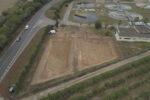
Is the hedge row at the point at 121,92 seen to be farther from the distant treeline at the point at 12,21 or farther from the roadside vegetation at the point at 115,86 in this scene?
the distant treeline at the point at 12,21

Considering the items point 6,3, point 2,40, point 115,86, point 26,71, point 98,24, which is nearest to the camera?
point 115,86

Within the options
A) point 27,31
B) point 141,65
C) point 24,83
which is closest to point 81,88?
point 24,83

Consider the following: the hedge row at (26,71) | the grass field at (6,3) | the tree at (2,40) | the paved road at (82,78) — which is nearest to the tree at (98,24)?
the paved road at (82,78)

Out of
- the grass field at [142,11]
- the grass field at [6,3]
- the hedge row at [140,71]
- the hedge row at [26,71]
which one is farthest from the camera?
the grass field at [6,3]

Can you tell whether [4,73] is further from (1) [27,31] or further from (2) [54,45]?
(1) [27,31]

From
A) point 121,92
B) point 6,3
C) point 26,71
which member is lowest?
point 121,92

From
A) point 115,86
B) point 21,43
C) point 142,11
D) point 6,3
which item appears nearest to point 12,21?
point 21,43

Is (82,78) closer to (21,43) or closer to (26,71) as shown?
(26,71)
